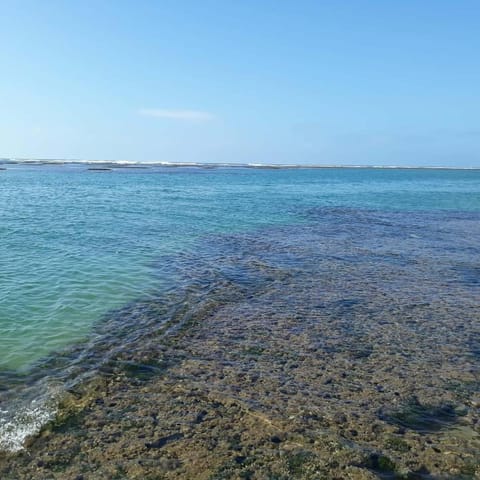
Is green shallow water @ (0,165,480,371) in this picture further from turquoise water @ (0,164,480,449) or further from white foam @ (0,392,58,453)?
white foam @ (0,392,58,453)

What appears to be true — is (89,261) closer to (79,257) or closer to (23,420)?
(79,257)

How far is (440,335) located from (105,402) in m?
8.37

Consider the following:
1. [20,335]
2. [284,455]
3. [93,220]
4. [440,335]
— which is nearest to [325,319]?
[440,335]

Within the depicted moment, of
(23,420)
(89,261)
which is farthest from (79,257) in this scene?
(23,420)

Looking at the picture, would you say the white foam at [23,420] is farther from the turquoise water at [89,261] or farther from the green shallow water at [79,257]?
the green shallow water at [79,257]

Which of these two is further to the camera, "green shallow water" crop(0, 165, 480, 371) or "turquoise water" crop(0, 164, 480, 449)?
"green shallow water" crop(0, 165, 480, 371)

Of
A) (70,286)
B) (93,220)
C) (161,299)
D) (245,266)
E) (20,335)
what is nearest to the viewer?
(20,335)

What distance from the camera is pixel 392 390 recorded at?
28.7ft

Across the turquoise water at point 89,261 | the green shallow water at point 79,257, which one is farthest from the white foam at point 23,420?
the green shallow water at point 79,257

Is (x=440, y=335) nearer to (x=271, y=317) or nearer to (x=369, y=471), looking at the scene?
(x=271, y=317)

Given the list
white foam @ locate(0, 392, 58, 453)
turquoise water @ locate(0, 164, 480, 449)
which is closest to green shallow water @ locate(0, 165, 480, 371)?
turquoise water @ locate(0, 164, 480, 449)

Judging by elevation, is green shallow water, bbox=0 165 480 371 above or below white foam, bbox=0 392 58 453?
above

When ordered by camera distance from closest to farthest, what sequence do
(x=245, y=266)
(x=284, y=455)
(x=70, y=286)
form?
(x=284, y=455)
(x=70, y=286)
(x=245, y=266)

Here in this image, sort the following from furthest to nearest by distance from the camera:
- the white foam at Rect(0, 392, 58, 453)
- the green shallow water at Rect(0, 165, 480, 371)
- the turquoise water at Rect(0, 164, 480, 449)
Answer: the green shallow water at Rect(0, 165, 480, 371), the turquoise water at Rect(0, 164, 480, 449), the white foam at Rect(0, 392, 58, 453)
